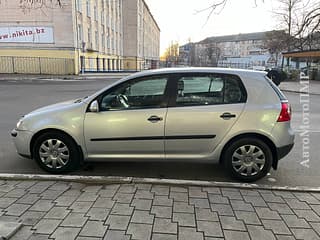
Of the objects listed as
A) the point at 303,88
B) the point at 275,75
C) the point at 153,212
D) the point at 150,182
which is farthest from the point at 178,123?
the point at 303,88

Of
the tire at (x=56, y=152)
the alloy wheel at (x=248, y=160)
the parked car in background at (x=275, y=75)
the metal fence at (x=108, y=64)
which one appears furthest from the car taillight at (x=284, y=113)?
the metal fence at (x=108, y=64)

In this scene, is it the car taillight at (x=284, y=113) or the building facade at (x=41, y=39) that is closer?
the car taillight at (x=284, y=113)

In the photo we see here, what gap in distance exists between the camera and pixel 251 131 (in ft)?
12.8

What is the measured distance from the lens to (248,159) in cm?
396

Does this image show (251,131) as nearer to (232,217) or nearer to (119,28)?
(232,217)

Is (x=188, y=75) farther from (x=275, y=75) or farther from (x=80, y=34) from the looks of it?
(x=80, y=34)

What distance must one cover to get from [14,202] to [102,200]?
987mm

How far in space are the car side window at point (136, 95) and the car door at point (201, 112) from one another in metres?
0.22

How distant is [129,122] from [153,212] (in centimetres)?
138

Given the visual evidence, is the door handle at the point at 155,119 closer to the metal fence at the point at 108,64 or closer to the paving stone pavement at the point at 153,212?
the paving stone pavement at the point at 153,212

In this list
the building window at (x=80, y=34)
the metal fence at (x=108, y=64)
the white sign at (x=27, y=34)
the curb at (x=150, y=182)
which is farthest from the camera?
→ the metal fence at (x=108, y=64)

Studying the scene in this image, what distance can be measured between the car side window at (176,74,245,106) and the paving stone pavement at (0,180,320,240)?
1188 mm

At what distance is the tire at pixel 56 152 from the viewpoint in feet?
13.5

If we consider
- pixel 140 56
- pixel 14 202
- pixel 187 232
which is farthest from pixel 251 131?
pixel 140 56
